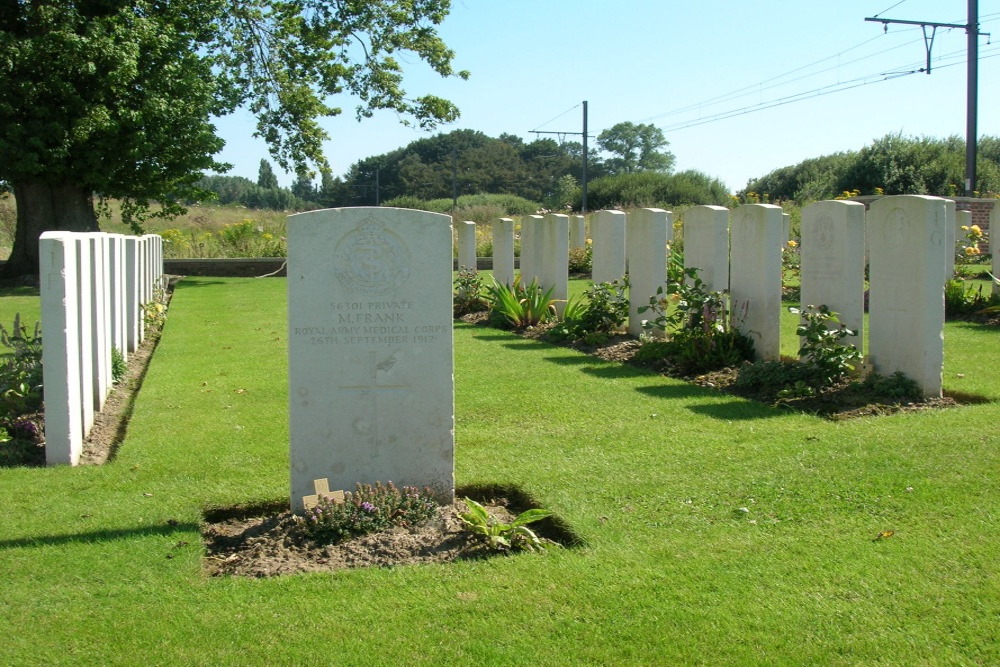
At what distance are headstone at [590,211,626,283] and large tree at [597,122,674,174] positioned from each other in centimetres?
7041

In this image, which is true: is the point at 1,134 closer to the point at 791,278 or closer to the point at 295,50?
the point at 295,50

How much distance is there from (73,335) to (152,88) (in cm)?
1329

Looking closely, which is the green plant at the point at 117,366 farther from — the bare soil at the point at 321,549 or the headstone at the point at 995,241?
the headstone at the point at 995,241

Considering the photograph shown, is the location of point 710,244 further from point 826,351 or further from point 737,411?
point 737,411

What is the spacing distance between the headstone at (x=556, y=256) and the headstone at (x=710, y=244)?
306 cm

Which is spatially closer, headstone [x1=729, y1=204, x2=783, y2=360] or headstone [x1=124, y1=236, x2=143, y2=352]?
headstone [x1=729, y1=204, x2=783, y2=360]

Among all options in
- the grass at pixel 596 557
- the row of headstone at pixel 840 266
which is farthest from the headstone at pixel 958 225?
the grass at pixel 596 557

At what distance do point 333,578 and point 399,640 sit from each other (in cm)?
70

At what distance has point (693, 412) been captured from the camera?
7020 millimetres

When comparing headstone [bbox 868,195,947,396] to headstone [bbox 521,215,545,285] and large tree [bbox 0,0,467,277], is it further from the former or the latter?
large tree [bbox 0,0,467,277]

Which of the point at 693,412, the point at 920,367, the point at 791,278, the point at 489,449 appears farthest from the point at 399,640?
the point at 791,278

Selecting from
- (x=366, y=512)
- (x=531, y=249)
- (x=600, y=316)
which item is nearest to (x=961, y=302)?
(x=600, y=316)

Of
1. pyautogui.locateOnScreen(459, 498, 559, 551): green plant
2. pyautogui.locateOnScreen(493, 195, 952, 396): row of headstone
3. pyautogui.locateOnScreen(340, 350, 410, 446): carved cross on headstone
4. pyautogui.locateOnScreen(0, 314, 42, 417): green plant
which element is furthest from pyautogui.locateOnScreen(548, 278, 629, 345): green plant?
pyautogui.locateOnScreen(459, 498, 559, 551): green plant

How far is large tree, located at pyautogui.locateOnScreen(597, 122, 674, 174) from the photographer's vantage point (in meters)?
81.1
